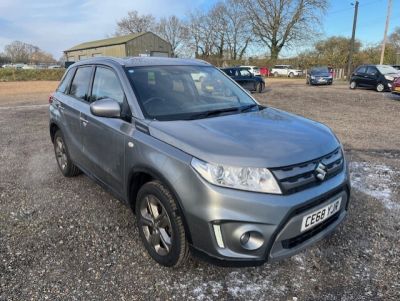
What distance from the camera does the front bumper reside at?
7.64 ft

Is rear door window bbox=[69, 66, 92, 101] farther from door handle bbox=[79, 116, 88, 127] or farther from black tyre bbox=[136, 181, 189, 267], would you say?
black tyre bbox=[136, 181, 189, 267]

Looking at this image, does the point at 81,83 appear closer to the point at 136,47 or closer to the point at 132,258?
the point at 132,258

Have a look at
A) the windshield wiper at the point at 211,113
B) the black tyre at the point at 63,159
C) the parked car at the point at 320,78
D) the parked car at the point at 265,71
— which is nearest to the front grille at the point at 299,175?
the windshield wiper at the point at 211,113

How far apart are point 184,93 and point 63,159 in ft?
8.45

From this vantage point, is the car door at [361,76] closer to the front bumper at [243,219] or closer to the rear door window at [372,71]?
the rear door window at [372,71]

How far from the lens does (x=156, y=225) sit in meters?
2.95

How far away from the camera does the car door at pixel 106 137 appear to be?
3281 mm

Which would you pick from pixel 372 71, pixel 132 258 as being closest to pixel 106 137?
pixel 132 258

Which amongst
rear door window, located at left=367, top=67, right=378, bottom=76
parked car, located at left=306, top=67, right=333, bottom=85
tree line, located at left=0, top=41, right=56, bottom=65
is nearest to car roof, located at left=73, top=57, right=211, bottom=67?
rear door window, located at left=367, top=67, right=378, bottom=76

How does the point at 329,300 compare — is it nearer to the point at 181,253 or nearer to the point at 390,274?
the point at 390,274

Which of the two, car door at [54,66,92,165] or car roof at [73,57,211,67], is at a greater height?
car roof at [73,57,211,67]

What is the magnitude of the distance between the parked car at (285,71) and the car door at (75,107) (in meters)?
44.6

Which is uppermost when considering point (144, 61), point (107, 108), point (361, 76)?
point (144, 61)

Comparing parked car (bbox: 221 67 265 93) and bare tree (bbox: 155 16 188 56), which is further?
bare tree (bbox: 155 16 188 56)
